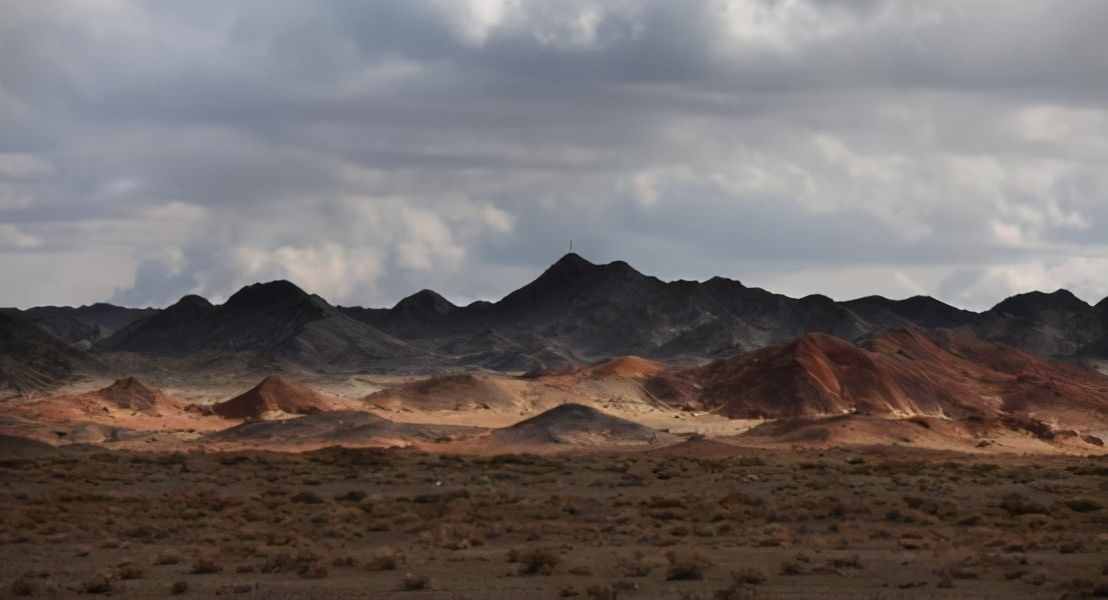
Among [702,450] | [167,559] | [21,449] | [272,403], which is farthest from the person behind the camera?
[272,403]

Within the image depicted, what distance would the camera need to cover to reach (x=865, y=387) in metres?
138

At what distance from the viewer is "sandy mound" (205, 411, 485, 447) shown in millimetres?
105000

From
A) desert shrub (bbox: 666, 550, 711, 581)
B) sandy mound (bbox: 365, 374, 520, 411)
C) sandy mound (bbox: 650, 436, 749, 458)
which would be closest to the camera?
desert shrub (bbox: 666, 550, 711, 581)

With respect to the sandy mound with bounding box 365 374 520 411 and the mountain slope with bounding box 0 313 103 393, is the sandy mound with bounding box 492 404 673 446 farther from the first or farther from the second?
→ the mountain slope with bounding box 0 313 103 393

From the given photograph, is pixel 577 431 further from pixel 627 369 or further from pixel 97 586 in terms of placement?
pixel 97 586

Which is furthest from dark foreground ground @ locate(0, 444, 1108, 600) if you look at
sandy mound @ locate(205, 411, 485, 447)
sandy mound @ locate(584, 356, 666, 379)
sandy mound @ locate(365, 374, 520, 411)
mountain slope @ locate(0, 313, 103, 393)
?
mountain slope @ locate(0, 313, 103, 393)

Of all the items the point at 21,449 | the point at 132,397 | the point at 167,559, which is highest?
the point at 132,397

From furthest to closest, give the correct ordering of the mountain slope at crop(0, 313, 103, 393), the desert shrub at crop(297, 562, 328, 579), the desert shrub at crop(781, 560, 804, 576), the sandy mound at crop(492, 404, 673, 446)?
the mountain slope at crop(0, 313, 103, 393)
the sandy mound at crop(492, 404, 673, 446)
the desert shrub at crop(297, 562, 328, 579)
the desert shrub at crop(781, 560, 804, 576)

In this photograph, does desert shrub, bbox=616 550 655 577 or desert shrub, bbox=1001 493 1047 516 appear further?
desert shrub, bbox=1001 493 1047 516

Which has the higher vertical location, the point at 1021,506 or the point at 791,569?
the point at 1021,506

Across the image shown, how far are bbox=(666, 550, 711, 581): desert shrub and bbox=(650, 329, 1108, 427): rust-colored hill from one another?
99.8 metres

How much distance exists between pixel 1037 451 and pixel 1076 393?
47628 millimetres

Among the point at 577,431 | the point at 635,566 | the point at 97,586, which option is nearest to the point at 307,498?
the point at 97,586

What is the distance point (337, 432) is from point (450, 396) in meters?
34.8
